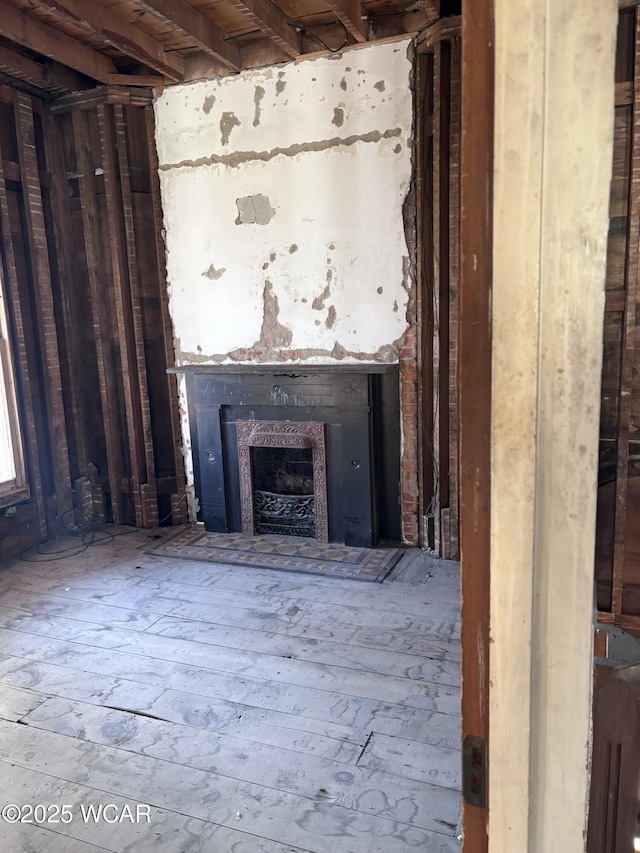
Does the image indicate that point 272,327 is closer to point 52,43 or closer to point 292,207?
point 292,207

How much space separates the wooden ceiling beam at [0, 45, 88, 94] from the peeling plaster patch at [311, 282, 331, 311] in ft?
7.95

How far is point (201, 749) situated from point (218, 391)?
2638mm

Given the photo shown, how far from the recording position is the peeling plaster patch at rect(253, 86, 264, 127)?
13.5ft

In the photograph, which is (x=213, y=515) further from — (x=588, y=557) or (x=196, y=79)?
(x=588, y=557)

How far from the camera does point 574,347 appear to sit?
0.58 meters

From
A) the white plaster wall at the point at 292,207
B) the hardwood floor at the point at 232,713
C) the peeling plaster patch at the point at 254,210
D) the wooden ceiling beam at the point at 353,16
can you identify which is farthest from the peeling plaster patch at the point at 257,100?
the hardwood floor at the point at 232,713

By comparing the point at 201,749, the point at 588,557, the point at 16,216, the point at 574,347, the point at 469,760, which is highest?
the point at 16,216

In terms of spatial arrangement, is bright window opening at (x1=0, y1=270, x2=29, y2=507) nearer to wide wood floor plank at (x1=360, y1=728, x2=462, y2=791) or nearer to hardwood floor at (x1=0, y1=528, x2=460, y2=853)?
hardwood floor at (x1=0, y1=528, x2=460, y2=853)

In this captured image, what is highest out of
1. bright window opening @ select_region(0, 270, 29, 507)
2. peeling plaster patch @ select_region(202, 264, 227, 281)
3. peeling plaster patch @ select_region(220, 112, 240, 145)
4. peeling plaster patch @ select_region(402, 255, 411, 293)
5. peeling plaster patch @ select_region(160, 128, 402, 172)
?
peeling plaster patch @ select_region(220, 112, 240, 145)

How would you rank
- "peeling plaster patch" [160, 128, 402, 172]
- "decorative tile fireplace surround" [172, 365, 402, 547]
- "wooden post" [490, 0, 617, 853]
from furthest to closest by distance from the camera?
"decorative tile fireplace surround" [172, 365, 402, 547]
"peeling plaster patch" [160, 128, 402, 172]
"wooden post" [490, 0, 617, 853]

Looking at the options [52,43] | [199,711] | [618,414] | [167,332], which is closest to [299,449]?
[167,332]

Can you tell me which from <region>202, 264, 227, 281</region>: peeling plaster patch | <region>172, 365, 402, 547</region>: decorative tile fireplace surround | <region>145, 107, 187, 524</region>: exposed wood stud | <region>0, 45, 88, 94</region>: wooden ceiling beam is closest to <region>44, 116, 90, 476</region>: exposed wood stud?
<region>0, 45, 88, 94</region>: wooden ceiling beam

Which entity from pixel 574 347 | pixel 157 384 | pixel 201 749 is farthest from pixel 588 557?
pixel 157 384

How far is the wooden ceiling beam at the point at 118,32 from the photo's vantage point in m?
3.36
